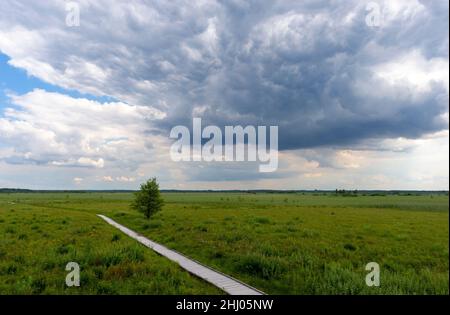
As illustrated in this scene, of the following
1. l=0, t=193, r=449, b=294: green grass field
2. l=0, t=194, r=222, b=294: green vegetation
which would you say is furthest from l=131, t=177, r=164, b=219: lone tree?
l=0, t=194, r=222, b=294: green vegetation

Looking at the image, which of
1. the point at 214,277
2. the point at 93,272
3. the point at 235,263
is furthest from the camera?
the point at 235,263

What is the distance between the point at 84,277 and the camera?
521 inches

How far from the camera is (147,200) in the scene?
4409 cm

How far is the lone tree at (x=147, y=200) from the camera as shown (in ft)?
144

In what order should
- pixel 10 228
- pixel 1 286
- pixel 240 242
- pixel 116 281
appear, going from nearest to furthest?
pixel 1 286
pixel 116 281
pixel 240 242
pixel 10 228

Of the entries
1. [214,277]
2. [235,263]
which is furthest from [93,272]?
[235,263]

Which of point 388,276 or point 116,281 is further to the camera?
point 388,276

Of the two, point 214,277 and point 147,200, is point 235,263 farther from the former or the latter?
point 147,200

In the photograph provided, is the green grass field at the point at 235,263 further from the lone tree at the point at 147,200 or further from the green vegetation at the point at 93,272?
the lone tree at the point at 147,200

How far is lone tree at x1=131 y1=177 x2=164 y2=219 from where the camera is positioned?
144 feet

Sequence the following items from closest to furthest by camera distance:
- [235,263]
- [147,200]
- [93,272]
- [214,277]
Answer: [93,272] → [214,277] → [235,263] → [147,200]

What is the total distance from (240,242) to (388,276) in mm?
10662
